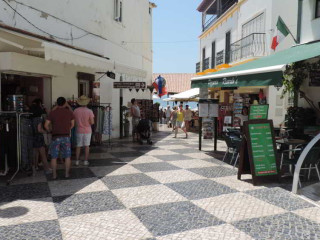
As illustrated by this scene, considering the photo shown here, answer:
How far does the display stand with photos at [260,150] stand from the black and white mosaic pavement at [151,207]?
0.34m

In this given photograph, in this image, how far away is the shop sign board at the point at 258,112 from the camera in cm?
667

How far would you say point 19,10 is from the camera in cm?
792

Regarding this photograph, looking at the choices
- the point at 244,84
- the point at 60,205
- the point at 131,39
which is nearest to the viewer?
the point at 60,205

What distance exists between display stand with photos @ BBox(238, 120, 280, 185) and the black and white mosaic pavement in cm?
34

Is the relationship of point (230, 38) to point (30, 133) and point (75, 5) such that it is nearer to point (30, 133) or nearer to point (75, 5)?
point (75, 5)

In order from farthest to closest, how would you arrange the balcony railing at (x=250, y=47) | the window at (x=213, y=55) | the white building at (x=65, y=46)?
1. the window at (x=213, y=55)
2. the balcony railing at (x=250, y=47)
3. the white building at (x=65, y=46)

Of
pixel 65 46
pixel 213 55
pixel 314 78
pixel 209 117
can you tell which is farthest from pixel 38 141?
pixel 213 55

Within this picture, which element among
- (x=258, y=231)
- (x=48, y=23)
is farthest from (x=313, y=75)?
(x=48, y=23)

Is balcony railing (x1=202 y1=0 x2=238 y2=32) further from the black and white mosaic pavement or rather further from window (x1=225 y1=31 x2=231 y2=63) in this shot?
the black and white mosaic pavement

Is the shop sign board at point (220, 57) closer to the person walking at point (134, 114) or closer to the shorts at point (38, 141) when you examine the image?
the person walking at point (134, 114)

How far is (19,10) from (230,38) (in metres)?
13.7

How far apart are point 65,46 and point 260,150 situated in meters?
6.19

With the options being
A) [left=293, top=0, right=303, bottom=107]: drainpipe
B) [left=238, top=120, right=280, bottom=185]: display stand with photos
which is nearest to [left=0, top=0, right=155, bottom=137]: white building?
[left=238, top=120, right=280, bottom=185]: display stand with photos

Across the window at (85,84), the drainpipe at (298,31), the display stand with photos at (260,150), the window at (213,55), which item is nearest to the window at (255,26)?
the drainpipe at (298,31)
